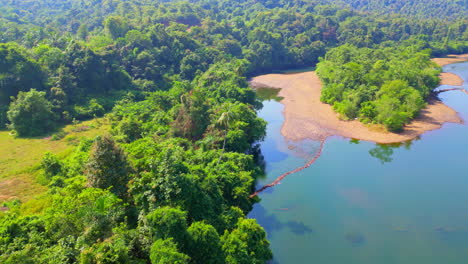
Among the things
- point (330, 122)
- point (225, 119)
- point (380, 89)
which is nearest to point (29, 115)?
point (225, 119)

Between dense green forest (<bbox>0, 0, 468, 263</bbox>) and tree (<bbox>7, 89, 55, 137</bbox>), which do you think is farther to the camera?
tree (<bbox>7, 89, 55, 137</bbox>)

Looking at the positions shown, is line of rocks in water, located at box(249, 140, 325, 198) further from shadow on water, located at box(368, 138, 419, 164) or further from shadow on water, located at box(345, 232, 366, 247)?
shadow on water, located at box(345, 232, 366, 247)

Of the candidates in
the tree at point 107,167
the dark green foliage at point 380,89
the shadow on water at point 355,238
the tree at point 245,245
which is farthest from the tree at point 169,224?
the dark green foliage at point 380,89

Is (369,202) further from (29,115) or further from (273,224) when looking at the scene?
(29,115)

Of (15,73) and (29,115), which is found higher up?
(15,73)

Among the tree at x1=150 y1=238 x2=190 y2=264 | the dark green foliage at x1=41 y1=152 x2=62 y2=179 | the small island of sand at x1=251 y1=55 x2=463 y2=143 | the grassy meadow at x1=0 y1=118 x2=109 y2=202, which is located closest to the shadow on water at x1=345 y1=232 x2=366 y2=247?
the tree at x1=150 y1=238 x2=190 y2=264
